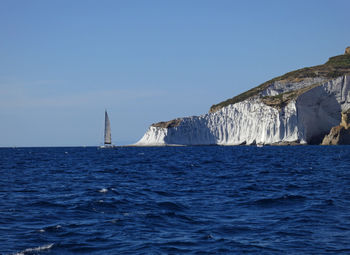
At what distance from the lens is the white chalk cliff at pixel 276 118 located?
343 feet

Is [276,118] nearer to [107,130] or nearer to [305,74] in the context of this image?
[305,74]

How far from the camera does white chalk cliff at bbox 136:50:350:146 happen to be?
343 feet

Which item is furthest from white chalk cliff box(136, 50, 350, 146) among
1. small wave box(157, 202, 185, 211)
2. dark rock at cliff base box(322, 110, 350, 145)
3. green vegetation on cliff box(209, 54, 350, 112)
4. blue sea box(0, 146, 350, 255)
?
small wave box(157, 202, 185, 211)

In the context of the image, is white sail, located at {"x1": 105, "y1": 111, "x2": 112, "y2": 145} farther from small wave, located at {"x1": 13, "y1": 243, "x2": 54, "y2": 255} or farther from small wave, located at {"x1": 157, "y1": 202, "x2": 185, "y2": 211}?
small wave, located at {"x1": 13, "y1": 243, "x2": 54, "y2": 255}

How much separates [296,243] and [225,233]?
1.99m

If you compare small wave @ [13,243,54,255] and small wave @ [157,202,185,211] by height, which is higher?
small wave @ [157,202,185,211]

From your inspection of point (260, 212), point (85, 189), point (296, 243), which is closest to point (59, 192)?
point (85, 189)

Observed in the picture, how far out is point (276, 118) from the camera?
107 m

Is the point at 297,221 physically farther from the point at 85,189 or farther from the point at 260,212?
the point at 85,189

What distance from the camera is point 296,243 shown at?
10.5 m

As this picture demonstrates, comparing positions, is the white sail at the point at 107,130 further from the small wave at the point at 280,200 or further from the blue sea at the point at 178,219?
the small wave at the point at 280,200

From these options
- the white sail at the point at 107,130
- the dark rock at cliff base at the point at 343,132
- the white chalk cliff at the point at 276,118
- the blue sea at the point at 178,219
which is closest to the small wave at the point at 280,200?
the blue sea at the point at 178,219

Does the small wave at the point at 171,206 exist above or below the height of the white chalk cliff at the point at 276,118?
below

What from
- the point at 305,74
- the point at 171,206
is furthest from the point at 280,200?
the point at 305,74
